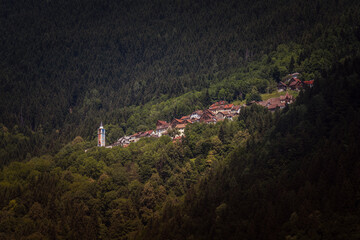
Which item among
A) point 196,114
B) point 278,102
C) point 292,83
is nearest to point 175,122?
point 196,114

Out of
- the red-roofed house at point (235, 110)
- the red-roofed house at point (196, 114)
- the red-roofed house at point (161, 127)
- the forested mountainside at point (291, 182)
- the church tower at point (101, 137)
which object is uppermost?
the forested mountainside at point (291, 182)

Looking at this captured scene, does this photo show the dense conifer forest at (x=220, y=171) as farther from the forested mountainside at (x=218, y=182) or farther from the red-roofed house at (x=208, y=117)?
the red-roofed house at (x=208, y=117)

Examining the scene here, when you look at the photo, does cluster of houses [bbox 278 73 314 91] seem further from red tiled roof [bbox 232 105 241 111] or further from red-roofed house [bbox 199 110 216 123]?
red-roofed house [bbox 199 110 216 123]

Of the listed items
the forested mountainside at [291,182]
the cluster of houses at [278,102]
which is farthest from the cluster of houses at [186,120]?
the forested mountainside at [291,182]

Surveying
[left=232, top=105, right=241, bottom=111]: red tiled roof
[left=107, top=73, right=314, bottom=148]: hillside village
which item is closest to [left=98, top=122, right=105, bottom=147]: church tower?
[left=107, top=73, right=314, bottom=148]: hillside village

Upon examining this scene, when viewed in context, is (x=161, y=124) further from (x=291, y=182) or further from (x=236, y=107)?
(x=291, y=182)

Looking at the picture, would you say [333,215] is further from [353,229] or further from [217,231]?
[217,231]
